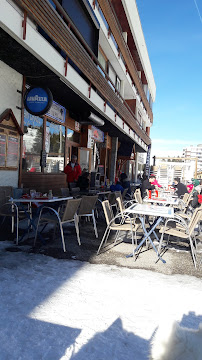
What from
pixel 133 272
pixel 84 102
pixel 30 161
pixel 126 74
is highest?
pixel 126 74

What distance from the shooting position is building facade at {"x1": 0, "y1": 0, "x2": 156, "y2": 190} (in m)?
5.87

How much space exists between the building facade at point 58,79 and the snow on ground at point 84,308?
4.16m

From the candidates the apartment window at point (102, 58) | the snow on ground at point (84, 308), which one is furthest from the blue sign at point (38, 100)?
the apartment window at point (102, 58)

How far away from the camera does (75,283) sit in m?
3.50

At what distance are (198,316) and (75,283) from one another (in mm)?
1489

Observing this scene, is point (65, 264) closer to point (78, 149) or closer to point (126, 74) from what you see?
point (78, 149)

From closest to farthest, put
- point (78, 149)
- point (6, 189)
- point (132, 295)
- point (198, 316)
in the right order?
point (198, 316) → point (132, 295) → point (6, 189) → point (78, 149)

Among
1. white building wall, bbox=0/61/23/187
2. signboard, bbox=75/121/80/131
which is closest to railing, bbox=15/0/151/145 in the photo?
white building wall, bbox=0/61/23/187

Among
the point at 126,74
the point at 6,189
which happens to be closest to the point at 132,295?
the point at 6,189

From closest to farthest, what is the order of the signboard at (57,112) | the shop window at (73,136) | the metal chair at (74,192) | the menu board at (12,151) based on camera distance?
the menu board at (12,151), the metal chair at (74,192), the signboard at (57,112), the shop window at (73,136)

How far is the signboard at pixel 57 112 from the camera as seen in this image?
9773mm

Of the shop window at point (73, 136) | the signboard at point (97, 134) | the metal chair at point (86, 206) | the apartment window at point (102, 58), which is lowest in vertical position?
the metal chair at point (86, 206)

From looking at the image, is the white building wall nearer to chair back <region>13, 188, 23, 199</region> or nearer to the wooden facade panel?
chair back <region>13, 188, 23, 199</region>

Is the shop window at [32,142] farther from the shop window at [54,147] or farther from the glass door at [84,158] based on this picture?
the glass door at [84,158]
